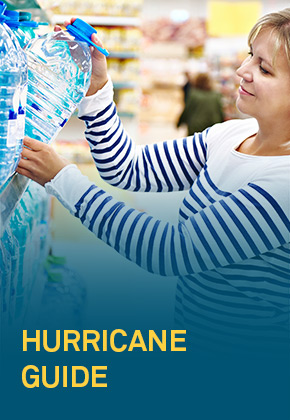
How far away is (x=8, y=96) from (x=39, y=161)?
0.63ft

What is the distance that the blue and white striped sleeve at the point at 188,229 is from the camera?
3.85ft

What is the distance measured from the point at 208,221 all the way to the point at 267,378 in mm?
372

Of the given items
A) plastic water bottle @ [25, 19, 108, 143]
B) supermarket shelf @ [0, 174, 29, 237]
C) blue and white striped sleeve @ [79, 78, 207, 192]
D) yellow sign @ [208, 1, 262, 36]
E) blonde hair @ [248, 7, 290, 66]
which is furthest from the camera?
yellow sign @ [208, 1, 262, 36]

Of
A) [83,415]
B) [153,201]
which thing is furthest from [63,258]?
[153,201]

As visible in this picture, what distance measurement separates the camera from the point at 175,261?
3.91ft

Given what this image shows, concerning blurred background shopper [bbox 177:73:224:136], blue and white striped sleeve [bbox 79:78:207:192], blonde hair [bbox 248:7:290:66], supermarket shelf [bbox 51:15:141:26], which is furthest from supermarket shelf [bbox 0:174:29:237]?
blurred background shopper [bbox 177:73:224:136]

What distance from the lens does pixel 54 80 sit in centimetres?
160

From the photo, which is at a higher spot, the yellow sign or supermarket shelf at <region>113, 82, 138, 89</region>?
the yellow sign

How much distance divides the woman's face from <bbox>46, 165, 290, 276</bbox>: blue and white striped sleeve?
21cm

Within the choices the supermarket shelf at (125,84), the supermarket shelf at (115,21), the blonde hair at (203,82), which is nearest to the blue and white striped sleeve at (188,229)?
the supermarket shelf at (125,84)

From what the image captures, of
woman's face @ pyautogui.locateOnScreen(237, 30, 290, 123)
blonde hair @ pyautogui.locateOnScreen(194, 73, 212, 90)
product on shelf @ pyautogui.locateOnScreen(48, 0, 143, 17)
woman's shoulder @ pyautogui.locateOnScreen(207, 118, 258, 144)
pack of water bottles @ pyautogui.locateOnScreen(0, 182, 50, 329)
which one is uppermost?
product on shelf @ pyautogui.locateOnScreen(48, 0, 143, 17)

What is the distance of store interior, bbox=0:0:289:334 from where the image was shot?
1156 millimetres

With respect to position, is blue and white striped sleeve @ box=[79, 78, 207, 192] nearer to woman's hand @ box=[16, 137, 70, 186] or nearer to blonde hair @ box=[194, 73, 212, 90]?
woman's hand @ box=[16, 137, 70, 186]

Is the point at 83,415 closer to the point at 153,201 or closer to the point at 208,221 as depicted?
the point at 208,221
